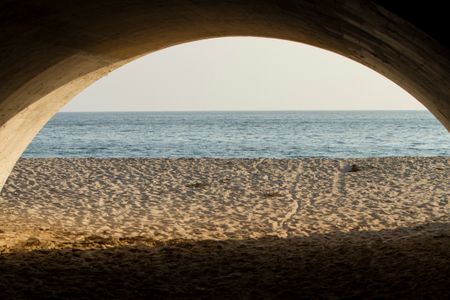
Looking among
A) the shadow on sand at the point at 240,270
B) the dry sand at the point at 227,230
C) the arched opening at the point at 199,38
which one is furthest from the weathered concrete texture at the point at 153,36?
the dry sand at the point at 227,230

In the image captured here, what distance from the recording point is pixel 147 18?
22.6 feet

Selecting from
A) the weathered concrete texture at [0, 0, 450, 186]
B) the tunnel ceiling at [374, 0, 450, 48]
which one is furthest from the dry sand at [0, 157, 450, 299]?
the tunnel ceiling at [374, 0, 450, 48]

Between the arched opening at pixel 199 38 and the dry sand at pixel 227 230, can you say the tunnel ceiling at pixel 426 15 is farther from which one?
the dry sand at pixel 227 230

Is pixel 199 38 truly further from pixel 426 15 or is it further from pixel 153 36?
pixel 426 15

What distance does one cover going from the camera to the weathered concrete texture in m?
4.91

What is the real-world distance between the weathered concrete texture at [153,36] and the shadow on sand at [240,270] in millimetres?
1823

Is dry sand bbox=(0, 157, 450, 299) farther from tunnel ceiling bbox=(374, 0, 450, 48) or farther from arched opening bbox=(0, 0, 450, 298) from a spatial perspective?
tunnel ceiling bbox=(374, 0, 450, 48)

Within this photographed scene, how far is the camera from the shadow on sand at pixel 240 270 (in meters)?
6.26

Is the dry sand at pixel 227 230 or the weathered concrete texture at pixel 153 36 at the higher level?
the weathered concrete texture at pixel 153 36

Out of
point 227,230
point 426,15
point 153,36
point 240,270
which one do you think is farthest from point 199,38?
point 426,15

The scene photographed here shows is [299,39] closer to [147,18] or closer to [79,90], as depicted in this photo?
[147,18]

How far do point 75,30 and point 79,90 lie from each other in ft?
11.3

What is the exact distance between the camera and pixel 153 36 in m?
8.11

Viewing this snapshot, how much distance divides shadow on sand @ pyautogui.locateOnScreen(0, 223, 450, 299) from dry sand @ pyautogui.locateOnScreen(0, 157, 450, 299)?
0.02m
